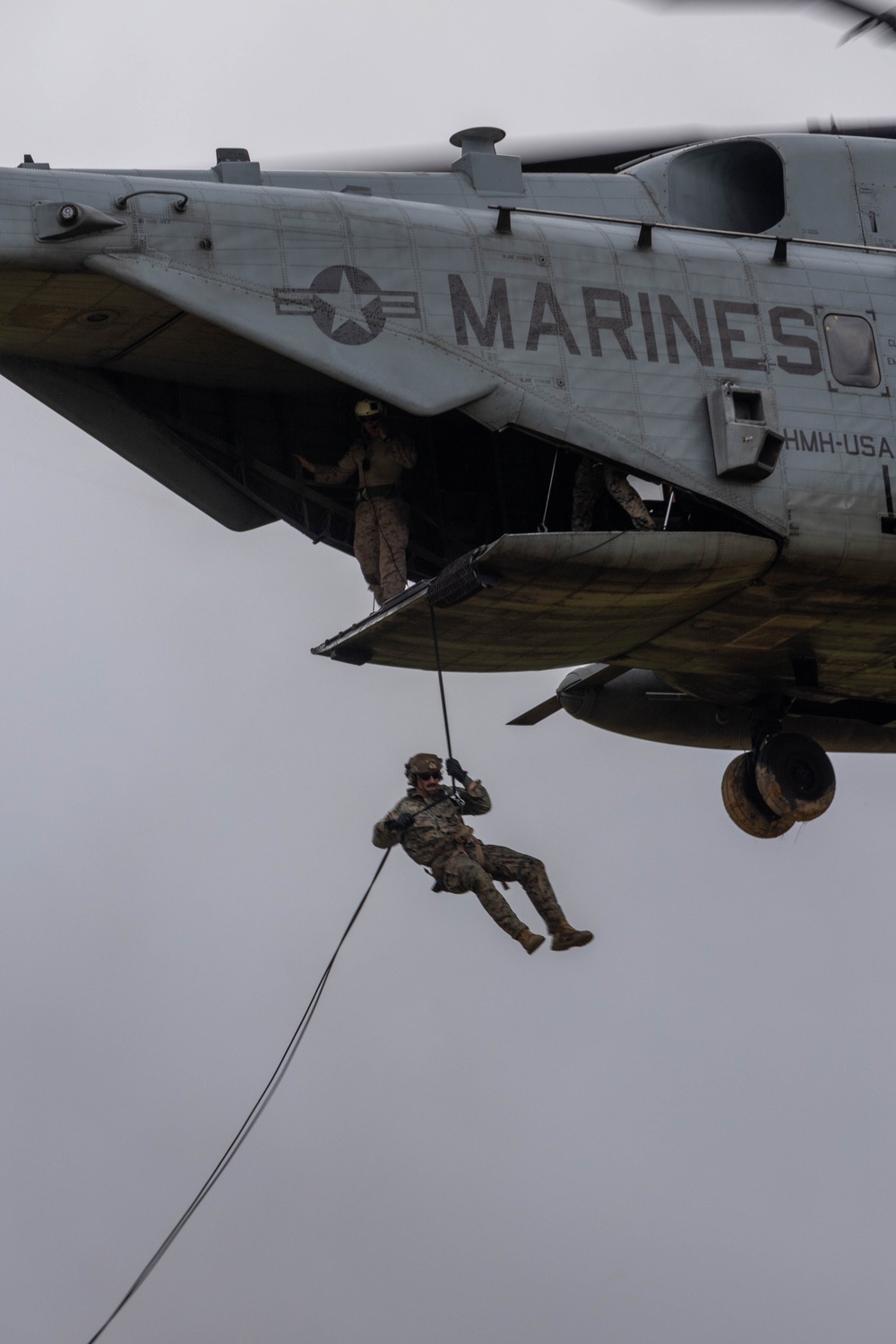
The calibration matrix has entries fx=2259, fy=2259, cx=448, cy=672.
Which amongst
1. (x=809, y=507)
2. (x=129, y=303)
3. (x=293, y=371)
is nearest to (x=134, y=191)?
(x=129, y=303)

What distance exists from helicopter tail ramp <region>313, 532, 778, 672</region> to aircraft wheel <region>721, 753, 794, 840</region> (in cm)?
277

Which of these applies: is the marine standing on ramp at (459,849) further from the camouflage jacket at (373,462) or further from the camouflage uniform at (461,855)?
the camouflage jacket at (373,462)

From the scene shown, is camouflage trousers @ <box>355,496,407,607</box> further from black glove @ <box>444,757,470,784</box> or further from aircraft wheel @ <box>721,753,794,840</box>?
aircraft wheel @ <box>721,753,794,840</box>

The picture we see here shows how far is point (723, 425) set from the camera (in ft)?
54.6

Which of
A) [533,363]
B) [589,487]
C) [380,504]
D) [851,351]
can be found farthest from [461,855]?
[851,351]

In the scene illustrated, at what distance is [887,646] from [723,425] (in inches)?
132

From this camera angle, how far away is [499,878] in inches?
685

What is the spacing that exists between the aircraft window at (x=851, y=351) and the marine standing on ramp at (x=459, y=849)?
433 cm

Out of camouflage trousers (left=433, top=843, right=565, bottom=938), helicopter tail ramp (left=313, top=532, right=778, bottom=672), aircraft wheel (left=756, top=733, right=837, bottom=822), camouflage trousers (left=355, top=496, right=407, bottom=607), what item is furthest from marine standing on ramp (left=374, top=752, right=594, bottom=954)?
aircraft wheel (left=756, top=733, right=837, bottom=822)

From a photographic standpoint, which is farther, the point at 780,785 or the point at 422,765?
the point at 780,785

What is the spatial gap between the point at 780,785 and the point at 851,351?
4.36m

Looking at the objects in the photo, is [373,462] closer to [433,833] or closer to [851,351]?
[433,833]

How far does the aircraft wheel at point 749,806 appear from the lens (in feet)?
67.0

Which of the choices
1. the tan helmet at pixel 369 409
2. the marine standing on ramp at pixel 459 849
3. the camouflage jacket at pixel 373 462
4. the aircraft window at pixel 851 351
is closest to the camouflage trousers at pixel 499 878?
the marine standing on ramp at pixel 459 849
